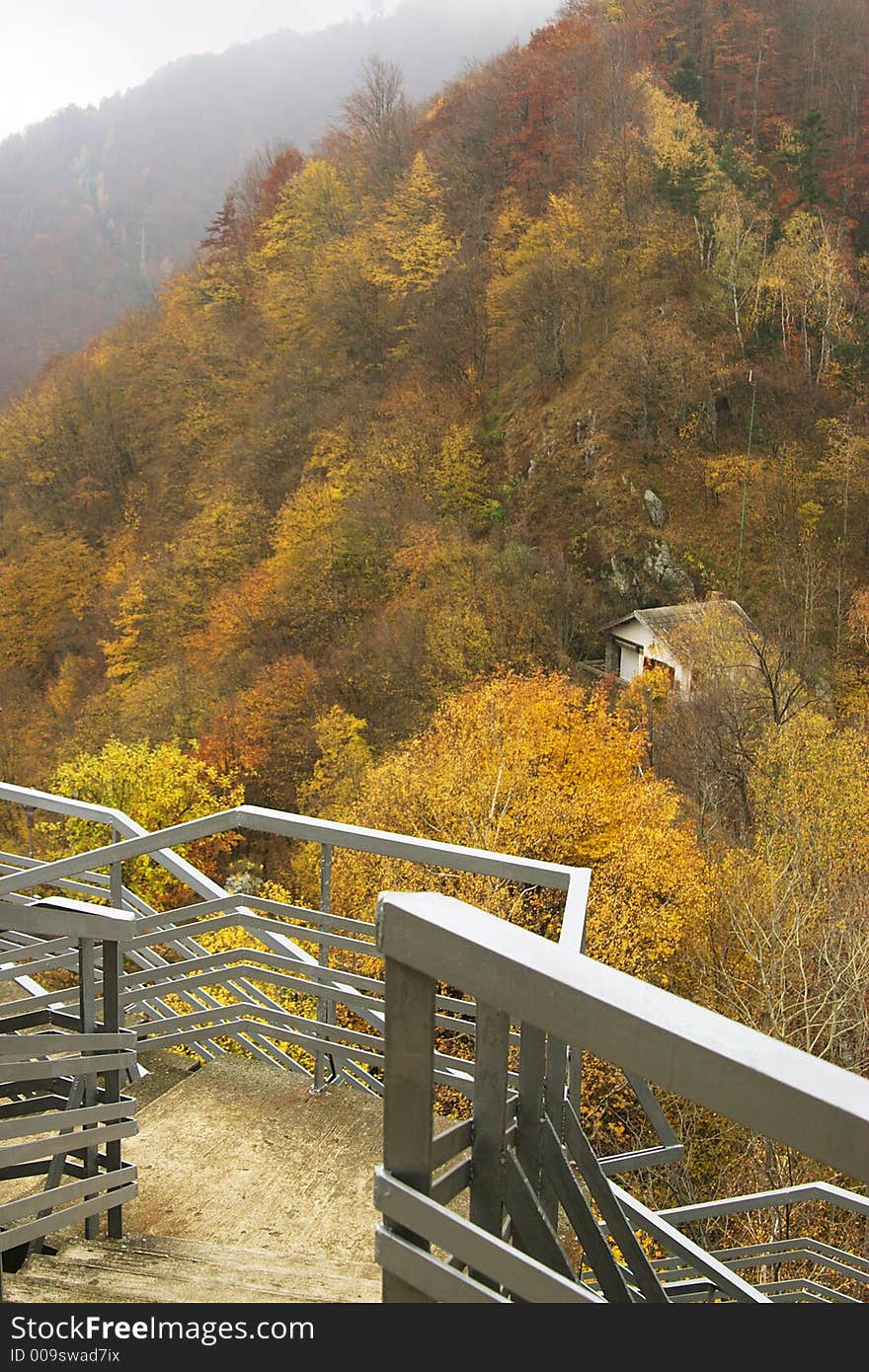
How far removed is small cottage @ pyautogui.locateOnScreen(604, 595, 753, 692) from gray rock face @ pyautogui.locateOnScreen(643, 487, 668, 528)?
3702 millimetres

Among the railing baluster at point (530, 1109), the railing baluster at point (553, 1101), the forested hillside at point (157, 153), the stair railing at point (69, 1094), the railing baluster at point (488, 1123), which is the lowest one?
the stair railing at point (69, 1094)

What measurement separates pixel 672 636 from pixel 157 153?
12591 centimetres

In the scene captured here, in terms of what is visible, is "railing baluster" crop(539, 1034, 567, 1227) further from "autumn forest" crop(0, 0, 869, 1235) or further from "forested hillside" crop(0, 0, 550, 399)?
"forested hillside" crop(0, 0, 550, 399)

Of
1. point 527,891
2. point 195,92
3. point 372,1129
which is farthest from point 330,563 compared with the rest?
point 195,92

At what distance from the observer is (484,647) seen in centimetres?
3062

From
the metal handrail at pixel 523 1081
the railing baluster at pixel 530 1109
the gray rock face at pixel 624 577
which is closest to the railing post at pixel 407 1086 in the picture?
the metal handrail at pixel 523 1081

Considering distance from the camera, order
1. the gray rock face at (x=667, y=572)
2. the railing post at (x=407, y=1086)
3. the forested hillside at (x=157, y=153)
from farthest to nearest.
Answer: the forested hillside at (x=157, y=153)
the gray rock face at (x=667, y=572)
the railing post at (x=407, y=1086)

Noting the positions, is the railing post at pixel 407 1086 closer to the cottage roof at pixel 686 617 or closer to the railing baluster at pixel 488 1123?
the railing baluster at pixel 488 1123

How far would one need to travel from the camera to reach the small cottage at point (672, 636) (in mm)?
29562

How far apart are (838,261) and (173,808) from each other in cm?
3484

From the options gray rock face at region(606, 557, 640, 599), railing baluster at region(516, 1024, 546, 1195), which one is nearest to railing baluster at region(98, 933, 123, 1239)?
railing baluster at region(516, 1024, 546, 1195)

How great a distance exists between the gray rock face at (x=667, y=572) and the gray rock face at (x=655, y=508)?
99cm

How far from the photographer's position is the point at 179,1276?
8.18 ft

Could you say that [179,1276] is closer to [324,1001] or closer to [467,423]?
[324,1001]
